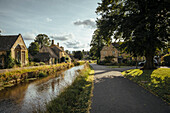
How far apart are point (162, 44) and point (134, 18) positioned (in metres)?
5.49

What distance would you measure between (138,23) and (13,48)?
1011 inches

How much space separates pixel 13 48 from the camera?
23.6m

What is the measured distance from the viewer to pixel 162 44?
14.2m

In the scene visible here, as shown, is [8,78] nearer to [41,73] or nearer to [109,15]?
[41,73]

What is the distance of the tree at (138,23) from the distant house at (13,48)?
788 inches

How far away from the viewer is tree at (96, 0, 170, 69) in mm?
12114

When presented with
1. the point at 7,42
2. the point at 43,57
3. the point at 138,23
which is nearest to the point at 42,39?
the point at 43,57

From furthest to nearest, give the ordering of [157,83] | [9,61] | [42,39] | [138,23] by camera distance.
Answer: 1. [42,39]
2. [9,61]
3. [138,23]
4. [157,83]

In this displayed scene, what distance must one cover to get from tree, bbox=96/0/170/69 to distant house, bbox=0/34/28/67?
65.7 ft

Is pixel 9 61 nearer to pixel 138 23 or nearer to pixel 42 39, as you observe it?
pixel 138 23

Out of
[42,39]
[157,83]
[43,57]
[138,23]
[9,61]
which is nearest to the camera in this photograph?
[157,83]

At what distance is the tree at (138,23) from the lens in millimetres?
12114

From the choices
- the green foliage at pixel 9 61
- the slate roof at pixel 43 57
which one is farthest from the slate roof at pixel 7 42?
the slate roof at pixel 43 57

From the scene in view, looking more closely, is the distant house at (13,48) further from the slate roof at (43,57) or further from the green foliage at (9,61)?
the slate roof at (43,57)
